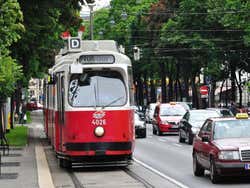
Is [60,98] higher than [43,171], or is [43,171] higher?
[60,98]

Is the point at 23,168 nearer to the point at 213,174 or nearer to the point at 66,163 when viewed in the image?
the point at 66,163

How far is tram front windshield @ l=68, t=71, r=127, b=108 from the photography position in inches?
826

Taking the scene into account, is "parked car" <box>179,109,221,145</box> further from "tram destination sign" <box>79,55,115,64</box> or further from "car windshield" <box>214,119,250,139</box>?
"car windshield" <box>214,119,250,139</box>

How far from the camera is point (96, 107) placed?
68.5ft

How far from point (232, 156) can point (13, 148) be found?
1661cm

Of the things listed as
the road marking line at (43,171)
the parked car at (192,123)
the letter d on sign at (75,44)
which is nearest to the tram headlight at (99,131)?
the road marking line at (43,171)

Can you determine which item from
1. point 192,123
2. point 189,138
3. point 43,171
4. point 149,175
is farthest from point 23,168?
point 192,123

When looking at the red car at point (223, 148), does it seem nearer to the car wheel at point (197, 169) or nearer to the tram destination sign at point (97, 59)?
the car wheel at point (197, 169)

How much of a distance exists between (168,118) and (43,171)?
22814 millimetres

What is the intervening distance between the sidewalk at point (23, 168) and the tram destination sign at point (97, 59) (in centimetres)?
319

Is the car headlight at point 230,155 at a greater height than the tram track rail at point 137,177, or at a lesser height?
greater

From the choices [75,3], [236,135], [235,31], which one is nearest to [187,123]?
[75,3]

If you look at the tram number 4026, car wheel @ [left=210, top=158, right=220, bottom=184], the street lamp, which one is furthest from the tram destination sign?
Answer: the street lamp

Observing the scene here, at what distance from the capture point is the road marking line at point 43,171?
17578 millimetres
